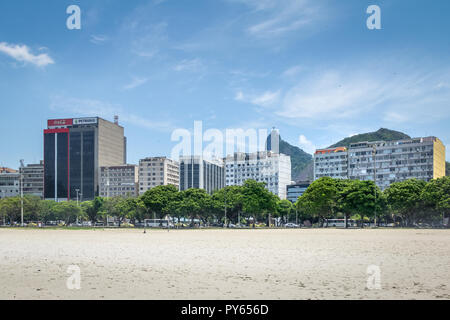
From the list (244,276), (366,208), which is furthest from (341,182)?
(244,276)

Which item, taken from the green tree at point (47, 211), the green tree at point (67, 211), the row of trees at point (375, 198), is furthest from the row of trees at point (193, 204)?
the row of trees at point (375, 198)

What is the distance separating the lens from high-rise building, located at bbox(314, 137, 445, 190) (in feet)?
566

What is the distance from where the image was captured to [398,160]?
181m

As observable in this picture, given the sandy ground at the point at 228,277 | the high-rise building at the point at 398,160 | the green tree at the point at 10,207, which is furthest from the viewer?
the high-rise building at the point at 398,160

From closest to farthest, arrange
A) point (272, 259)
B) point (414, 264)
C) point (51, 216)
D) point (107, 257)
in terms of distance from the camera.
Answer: point (414, 264) < point (272, 259) < point (107, 257) < point (51, 216)

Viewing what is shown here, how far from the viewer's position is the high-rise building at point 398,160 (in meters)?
172

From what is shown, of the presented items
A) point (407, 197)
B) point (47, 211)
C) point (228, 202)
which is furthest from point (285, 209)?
point (47, 211)

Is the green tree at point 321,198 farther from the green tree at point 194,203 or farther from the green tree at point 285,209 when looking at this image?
the green tree at point 285,209

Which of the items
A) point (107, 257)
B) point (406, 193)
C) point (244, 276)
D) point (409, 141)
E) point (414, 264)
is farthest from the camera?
point (409, 141)

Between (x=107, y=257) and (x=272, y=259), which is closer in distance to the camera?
(x=272, y=259)

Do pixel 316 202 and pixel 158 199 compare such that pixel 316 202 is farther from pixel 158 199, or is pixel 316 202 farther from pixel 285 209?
pixel 285 209
